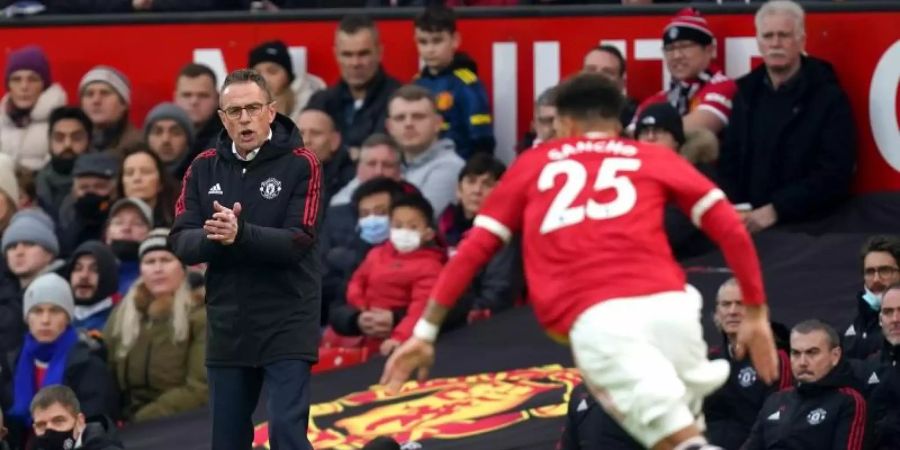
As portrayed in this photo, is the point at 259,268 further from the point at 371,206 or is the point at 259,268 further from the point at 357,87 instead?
the point at 357,87

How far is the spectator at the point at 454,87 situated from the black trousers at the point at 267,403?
16.9 feet

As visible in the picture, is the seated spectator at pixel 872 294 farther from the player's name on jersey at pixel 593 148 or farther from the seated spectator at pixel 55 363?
the seated spectator at pixel 55 363

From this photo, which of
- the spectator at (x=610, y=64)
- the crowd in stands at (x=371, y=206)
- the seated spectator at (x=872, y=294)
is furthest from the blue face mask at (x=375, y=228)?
the seated spectator at (x=872, y=294)

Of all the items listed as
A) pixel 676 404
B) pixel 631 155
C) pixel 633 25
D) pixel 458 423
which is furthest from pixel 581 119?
pixel 633 25

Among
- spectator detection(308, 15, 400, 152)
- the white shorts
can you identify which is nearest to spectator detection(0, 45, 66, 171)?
spectator detection(308, 15, 400, 152)

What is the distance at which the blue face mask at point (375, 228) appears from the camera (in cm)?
1410

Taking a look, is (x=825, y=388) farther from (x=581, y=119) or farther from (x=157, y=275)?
(x=157, y=275)

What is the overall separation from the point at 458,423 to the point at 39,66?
5161 millimetres

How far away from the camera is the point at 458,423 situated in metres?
12.5

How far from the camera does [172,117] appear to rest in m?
15.4

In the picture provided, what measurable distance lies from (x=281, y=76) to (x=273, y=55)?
15 centimetres

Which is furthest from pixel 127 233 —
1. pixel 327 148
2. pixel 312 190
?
pixel 312 190

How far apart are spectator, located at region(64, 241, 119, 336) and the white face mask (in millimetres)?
1773

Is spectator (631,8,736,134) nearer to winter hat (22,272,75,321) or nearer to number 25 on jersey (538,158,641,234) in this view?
winter hat (22,272,75,321)
